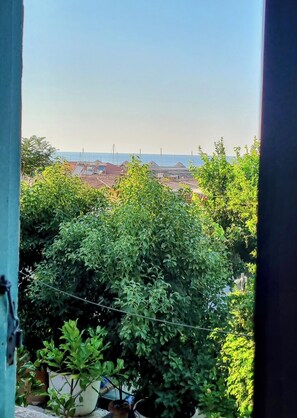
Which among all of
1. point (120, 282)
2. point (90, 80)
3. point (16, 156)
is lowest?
point (120, 282)

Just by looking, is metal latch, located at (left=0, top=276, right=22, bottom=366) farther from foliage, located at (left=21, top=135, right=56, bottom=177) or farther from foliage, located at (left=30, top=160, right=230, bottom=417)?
foliage, located at (left=30, top=160, right=230, bottom=417)

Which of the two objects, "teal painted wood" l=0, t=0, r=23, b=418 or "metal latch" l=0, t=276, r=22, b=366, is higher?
"teal painted wood" l=0, t=0, r=23, b=418

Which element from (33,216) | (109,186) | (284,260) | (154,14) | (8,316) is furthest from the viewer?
(33,216)

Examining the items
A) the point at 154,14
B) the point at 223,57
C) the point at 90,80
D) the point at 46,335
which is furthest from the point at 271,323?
the point at 46,335

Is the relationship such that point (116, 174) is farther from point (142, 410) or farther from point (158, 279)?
point (142, 410)

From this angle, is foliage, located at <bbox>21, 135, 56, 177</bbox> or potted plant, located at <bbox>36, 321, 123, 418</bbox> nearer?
potted plant, located at <bbox>36, 321, 123, 418</bbox>

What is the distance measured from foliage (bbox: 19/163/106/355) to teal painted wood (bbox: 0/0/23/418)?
2.11 m

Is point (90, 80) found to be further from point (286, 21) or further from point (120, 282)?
point (286, 21)

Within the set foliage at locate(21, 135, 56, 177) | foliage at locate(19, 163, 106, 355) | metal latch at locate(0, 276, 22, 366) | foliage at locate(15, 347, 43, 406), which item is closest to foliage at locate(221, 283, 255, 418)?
metal latch at locate(0, 276, 22, 366)

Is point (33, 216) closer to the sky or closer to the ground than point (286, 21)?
closer to the ground

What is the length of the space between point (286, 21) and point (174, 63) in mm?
1036

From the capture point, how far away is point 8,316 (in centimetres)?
48

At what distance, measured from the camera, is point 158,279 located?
7.54ft

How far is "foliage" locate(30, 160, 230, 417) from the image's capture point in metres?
2.23
